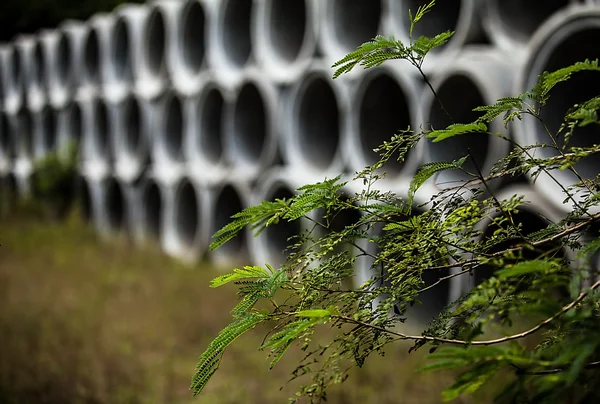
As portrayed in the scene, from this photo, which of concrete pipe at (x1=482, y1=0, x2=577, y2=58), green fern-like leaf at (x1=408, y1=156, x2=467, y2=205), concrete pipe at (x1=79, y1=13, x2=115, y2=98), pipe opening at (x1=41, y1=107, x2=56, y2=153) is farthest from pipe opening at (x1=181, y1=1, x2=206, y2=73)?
green fern-like leaf at (x1=408, y1=156, x2=467, y2=205)

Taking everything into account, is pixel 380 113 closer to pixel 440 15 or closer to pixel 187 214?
pixel 440 15

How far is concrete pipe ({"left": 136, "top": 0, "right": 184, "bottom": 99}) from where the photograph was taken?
5375 millimetres

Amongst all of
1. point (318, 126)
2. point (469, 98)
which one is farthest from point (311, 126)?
point (469, 98)

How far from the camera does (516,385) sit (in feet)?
1.75

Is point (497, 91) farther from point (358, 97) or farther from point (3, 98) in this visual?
point (3, 98)

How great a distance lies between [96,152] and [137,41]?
4.22ft

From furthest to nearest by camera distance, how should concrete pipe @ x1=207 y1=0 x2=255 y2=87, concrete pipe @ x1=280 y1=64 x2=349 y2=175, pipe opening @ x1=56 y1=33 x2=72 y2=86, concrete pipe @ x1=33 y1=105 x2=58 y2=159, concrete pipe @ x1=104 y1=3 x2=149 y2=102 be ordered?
concrete pipe @ x1=33 y1=105 x2=58 y2=159 → pipe opening @ x1=56 y1=33 x2=72 y2=86 → concrete pipe @ x1=104 y1=3 x2=149 y2=102 → concrete pipe @ x1=207 y1=0 x2=255 y2=87 → concrete pipe @ x1=280 y1=64 x2=349 y2=175

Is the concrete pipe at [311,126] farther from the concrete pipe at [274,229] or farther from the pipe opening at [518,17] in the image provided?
the pipe opening at [518,17]

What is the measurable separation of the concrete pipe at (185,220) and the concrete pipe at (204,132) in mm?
157

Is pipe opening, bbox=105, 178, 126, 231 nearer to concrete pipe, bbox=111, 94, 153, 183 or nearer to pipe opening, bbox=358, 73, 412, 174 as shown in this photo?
concrete pipe, bbox=111, 94, 153, 183

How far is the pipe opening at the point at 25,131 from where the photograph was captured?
25.7ft

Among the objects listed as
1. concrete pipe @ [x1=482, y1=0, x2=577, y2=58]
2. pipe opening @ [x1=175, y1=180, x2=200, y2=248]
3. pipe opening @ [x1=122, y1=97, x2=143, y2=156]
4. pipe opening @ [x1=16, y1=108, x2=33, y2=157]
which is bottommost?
concrete pipe @ [x1=482, y1=0, x2=577, y2=58]

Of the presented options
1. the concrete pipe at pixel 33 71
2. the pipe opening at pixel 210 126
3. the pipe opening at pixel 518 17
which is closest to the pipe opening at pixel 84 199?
the concrete pipe at pixel 33 71

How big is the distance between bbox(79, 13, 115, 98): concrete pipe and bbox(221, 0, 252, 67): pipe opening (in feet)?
6.04
